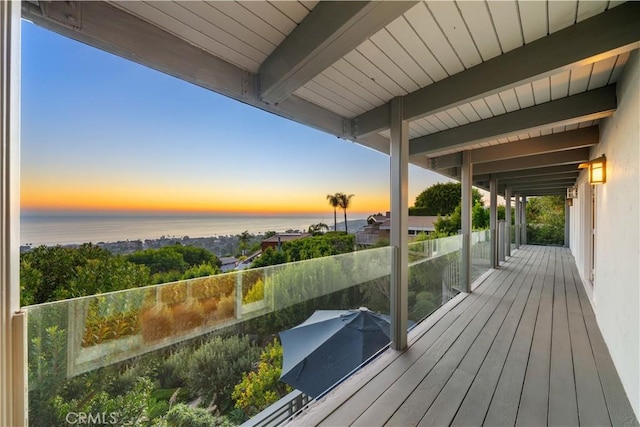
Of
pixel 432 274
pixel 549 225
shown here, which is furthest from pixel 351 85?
pixel 549 225

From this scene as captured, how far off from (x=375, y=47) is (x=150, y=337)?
2.21 m

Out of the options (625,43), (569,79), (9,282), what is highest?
(569,79)

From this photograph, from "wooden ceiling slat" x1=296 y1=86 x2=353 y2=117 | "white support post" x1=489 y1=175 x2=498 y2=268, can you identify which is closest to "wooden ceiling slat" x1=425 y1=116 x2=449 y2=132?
"wooden ceiling slat" x1=296 y1=86 x2=353 y2=117

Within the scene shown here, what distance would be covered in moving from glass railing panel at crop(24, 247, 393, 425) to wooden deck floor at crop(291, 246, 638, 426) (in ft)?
2.22

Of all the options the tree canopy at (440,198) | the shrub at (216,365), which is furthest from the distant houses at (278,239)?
the tree canopy at (440,198)

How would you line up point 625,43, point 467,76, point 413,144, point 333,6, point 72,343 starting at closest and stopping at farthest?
point 72,343 → point 333,6 → point 625,43 → point 467,76 → point 413,144

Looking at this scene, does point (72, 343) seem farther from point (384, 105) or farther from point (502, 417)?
point (384, 105)

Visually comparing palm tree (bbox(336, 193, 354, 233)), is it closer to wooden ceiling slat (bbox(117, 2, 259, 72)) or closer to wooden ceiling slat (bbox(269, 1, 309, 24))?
wooden ceiling slat (bbox(117, 2, 259, 72))

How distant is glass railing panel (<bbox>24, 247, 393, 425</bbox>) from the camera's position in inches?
41.4

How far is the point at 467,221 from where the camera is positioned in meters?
5.04

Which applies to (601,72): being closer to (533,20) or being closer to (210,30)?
(533,20)

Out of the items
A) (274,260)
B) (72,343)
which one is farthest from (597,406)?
(72,343)

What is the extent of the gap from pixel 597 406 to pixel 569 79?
8.46 ft

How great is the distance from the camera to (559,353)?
8.59 ft
